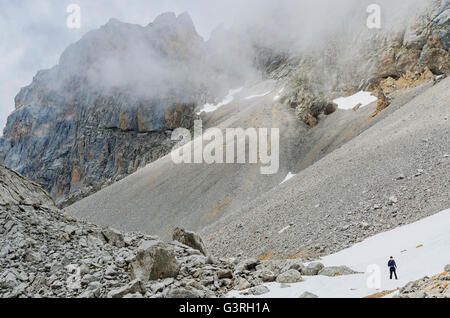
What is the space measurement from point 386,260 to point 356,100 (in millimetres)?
61707

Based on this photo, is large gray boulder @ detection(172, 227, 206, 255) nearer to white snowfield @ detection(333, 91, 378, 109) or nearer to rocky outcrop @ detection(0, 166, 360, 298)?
rocky outcrop @ detection(0, 166, 360, 298)

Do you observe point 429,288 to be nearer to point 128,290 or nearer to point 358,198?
point 128,290

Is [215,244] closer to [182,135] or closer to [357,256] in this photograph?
[357,256]

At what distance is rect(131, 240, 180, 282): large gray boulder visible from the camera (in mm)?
11805

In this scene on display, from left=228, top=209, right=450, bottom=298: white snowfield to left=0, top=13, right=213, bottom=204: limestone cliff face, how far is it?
113m

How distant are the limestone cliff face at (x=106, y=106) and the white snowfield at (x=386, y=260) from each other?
11349 cm

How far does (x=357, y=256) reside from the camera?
54.6 feet

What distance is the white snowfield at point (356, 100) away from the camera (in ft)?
219

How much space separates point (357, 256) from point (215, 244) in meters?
15.1

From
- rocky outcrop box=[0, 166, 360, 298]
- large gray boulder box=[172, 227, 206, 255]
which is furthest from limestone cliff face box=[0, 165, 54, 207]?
large gray boulder box=[172, 227, 206, 255]

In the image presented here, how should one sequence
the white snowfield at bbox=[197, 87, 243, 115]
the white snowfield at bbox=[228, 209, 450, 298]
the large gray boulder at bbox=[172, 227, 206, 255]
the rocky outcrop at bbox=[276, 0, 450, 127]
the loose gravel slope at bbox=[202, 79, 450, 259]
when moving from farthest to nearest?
the white snowfield at bbox=[197, 87, 243, 115] < the rocky outcrop at bbox=[276, 0, 450, 127] < the loose gravel slope at bbox=[202, 79, 450, 259] < the large gray boulder at bbox=[172, 227, 206, 255] < the white snowfield at bbox=[228, 209, 450, 298]

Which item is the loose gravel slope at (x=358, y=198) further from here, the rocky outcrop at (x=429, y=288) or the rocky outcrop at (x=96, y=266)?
the rocky outcrop at (x=429, y=288)

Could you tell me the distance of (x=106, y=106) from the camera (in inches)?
5837

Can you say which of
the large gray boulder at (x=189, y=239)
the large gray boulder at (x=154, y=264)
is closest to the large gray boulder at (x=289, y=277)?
the large gray boulder at (x=154, y=264)
